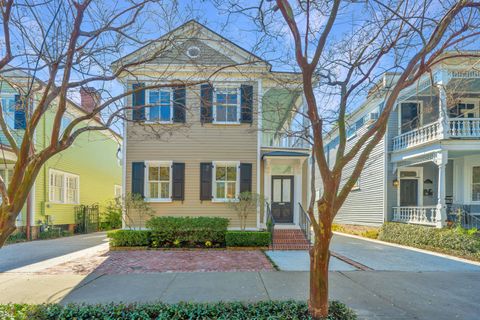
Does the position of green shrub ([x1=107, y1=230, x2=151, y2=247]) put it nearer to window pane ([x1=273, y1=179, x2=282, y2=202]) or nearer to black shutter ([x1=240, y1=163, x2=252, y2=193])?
black shutter ([x1=240, y1=163, x2=252, y2=193])

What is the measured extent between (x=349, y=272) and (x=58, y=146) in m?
6.90

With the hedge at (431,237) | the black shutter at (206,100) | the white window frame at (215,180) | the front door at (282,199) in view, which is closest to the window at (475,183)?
the hedge at (431,237)

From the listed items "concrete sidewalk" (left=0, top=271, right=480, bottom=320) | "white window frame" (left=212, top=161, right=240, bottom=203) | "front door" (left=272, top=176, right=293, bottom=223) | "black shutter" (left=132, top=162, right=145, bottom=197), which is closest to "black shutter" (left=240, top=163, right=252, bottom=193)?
"white window frame" (left=212, top=161, right=240, bottom=203)

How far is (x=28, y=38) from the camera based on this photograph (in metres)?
4.11

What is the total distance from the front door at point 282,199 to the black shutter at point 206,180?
2.94 meters

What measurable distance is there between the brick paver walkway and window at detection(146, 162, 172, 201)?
2349 millimetres

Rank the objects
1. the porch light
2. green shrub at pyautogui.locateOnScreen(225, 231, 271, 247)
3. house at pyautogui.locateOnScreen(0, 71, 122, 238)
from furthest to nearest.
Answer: the porch light
house at pyautogui.locateOnScreen(0, 71, 122, 238)
green shrub at pyautogui.locateOnScreen(225, 231, 271, 247)

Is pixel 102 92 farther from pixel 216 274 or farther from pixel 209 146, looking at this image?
pixel 209 146

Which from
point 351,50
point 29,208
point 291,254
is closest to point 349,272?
point 291,254

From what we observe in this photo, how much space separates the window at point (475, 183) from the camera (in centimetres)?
1288

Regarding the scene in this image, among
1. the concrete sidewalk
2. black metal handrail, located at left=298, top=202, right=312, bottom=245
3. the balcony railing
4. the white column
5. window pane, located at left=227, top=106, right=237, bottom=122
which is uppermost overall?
window pane, located at left=227, top=106, right=237, bottom=122

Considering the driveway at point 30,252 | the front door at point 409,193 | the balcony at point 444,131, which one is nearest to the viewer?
the driveway at point 30,252

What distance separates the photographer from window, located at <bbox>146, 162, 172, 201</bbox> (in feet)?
38.9

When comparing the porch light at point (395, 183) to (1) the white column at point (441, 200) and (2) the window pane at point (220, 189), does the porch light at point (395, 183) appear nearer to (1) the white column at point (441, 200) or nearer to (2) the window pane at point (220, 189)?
(1) the white column at point (441, 200)
